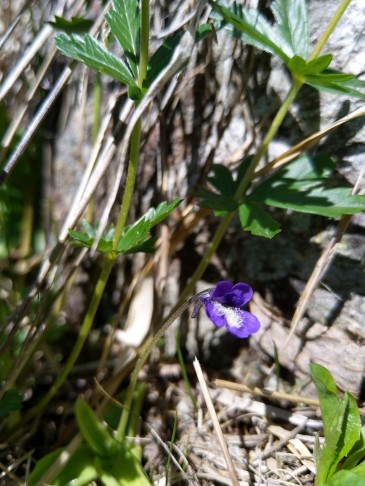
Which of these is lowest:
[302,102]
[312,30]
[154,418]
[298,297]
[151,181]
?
[154,418]

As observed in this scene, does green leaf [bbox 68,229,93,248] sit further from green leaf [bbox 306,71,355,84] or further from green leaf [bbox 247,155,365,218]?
green leaf [bbox 306,71,355,84]

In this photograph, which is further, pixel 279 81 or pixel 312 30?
pixel 279 81

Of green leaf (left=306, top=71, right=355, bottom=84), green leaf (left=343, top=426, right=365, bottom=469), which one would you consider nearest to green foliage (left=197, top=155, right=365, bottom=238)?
green leaf (left=306, top=71, right=355, bottom=84)

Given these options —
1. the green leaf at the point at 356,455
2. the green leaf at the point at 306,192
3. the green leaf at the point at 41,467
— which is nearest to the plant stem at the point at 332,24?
the green leaf at the point at 306,192

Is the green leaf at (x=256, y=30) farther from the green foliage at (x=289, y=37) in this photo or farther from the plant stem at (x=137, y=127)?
the plant stem at (x=137, y=127)

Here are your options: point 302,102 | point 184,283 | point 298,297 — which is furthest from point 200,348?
point 302,102

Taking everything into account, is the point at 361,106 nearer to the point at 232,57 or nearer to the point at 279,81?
the point at 279,81

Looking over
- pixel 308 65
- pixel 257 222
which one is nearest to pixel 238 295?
pixel 257 222
